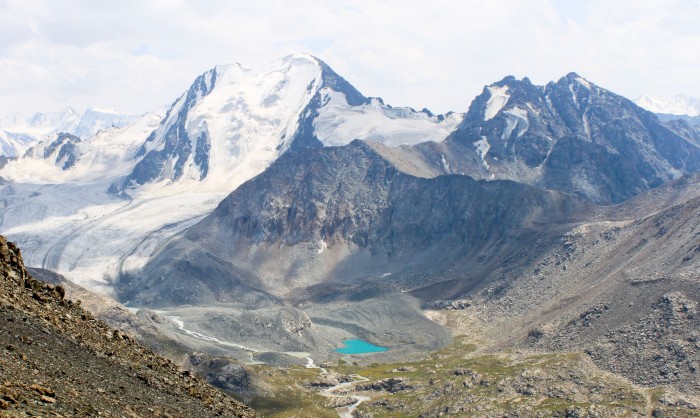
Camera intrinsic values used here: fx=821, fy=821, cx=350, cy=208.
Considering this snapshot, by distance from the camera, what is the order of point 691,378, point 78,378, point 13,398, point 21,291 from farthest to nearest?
point 691,378
point 21,291
point 78,378
point 13,398

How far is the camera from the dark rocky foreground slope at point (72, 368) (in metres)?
34.5

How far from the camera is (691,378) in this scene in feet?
505

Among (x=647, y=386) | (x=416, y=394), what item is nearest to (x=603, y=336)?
(x=647, y=386)

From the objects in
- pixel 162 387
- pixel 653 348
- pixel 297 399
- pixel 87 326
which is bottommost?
pixel 297 399

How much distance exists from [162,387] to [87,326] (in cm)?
624

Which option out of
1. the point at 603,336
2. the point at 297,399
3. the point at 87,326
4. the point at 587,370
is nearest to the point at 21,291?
the point at 87,326

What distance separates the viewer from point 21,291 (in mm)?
45094

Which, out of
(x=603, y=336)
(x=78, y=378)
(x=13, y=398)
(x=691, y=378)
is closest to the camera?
(x=13, y=398)

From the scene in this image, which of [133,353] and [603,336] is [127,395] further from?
[603,336]

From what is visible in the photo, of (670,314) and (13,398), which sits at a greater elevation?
(13,398)

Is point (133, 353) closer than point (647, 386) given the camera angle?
Yes

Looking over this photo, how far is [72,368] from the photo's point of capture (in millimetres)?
40531

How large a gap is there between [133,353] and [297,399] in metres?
126

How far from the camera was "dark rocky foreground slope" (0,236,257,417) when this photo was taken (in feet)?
113
